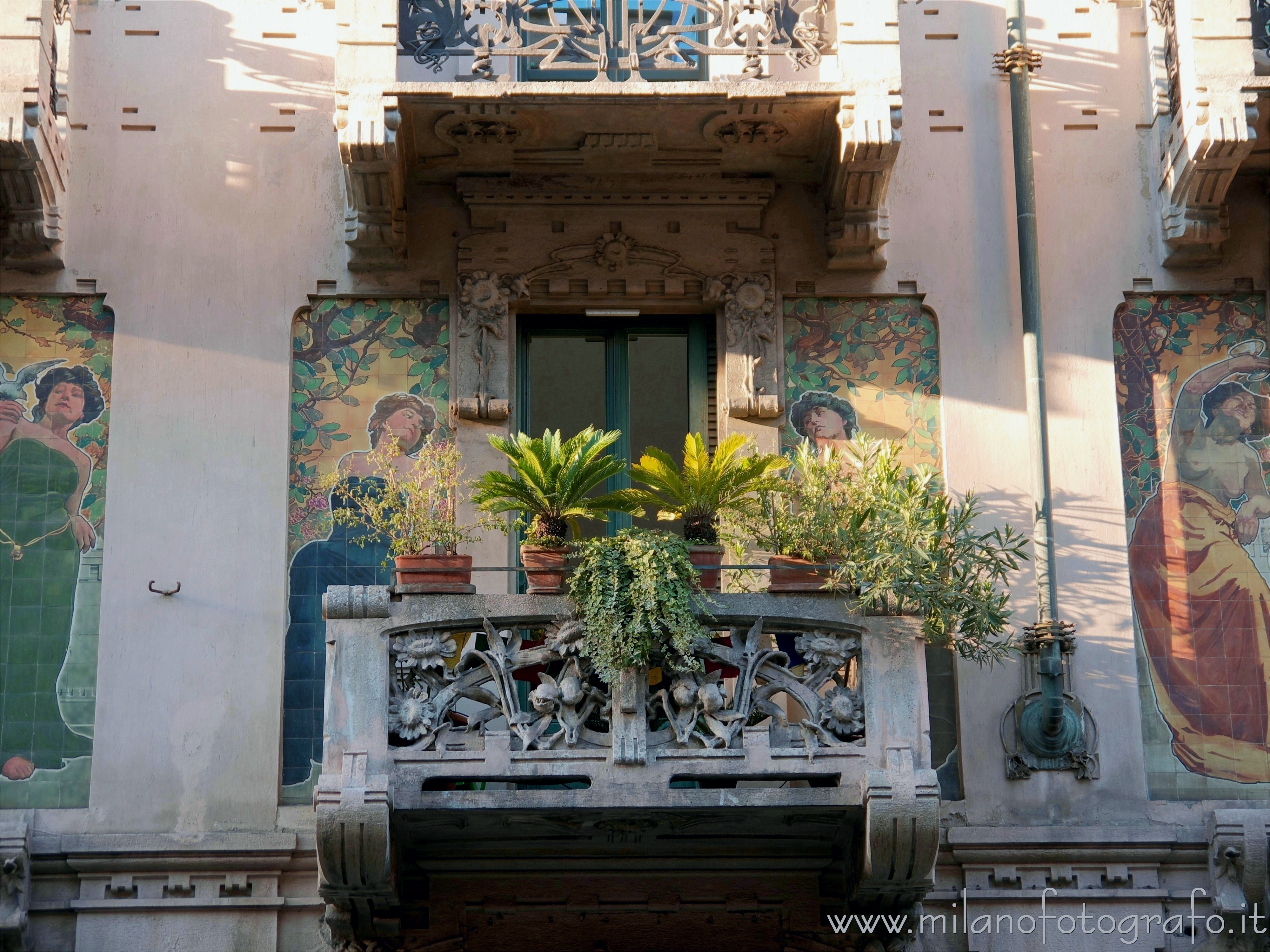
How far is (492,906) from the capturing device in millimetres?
11820

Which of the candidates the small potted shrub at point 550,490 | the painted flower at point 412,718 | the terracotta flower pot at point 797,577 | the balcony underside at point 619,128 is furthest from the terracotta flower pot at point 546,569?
the balcony underside at point 619,128

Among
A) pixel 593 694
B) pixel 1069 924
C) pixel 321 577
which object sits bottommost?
pixel 1069 924

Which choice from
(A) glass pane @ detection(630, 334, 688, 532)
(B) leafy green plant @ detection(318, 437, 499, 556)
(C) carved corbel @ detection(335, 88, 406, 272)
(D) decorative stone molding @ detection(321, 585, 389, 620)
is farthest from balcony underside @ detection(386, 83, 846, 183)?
(D) decorative stone molding @ detection(321, 585, 389, 620)

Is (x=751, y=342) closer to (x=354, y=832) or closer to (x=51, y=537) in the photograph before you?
(x=354, y=832)

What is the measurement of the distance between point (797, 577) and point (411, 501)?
223 cm

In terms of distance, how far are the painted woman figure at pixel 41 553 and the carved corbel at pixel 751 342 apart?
3949mm

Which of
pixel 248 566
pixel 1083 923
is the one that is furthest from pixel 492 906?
pixel 1083 923

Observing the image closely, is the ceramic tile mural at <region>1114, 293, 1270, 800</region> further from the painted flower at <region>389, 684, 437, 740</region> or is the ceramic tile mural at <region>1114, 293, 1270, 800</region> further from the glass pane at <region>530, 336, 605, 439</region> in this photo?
the painted flower at <region>389, 684, 437, 740</region>

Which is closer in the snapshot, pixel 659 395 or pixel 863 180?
pixel 863 180

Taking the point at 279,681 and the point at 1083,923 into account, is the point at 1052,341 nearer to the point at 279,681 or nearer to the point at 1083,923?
the point at 1083,923

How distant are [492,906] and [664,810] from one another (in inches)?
62.8

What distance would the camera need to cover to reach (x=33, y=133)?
12.3m

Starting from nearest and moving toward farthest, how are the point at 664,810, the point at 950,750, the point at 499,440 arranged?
the point at 664,810 → the point at 499,440 → the point at 950,750

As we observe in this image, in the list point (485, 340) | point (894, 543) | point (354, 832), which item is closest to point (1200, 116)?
point (894, 543)
